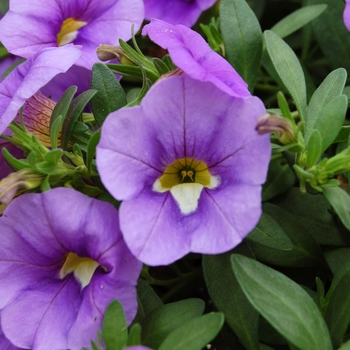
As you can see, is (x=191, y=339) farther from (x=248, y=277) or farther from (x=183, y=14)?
(x=183, y=14)

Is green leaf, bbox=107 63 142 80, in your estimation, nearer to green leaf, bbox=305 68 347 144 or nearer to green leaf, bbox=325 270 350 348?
green leaf, bbox=305 68 347 144

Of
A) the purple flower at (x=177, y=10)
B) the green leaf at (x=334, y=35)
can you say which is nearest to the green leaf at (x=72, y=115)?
the purple flower at (x=177, y=10)

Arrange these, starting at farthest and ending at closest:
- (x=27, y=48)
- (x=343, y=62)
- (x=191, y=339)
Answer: (x=343, y=62) → (x=27, y=48) → (x=191, y=339)

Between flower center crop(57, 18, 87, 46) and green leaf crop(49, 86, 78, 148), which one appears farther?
flower center crop(57, 18, 87, 46)

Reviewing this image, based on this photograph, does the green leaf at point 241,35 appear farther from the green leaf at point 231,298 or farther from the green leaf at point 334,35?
the green leaf at point 231,298

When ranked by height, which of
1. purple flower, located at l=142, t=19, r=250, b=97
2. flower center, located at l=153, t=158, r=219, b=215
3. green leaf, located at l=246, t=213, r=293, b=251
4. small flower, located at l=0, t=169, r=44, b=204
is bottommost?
green leaf, located at l=246, t=213, r=293, b=251

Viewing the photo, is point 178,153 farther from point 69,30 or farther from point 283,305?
point 69,30

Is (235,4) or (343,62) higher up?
(235,4)

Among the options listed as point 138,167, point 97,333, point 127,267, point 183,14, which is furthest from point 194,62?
point 183,14

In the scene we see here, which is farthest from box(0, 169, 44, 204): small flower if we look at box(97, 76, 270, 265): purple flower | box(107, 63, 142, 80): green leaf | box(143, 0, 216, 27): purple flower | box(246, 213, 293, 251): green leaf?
box(143, 0, 216, 27): purple flower
